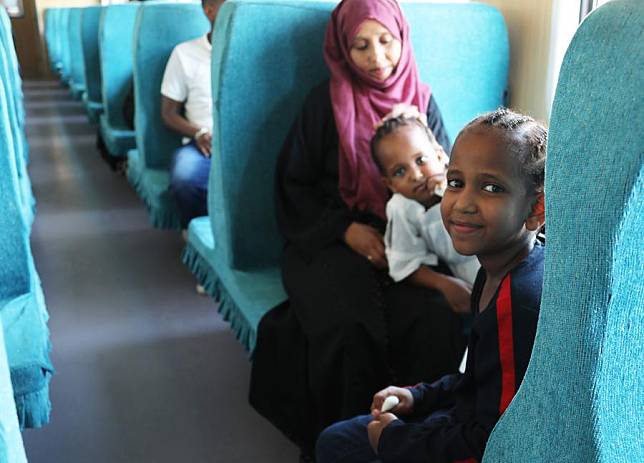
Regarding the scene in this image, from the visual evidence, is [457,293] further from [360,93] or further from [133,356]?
[133,356]

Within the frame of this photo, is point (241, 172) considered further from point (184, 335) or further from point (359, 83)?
point (184, 335)

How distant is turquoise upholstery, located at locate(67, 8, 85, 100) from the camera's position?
22.7ft

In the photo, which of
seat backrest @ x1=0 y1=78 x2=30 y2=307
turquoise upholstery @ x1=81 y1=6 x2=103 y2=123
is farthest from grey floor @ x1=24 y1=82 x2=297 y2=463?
turquoise upholstery @ x1=81 y1=6 x2=103 y2=123

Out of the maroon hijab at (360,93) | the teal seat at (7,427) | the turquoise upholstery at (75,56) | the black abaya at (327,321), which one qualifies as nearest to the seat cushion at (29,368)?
the black abaya at (327,321)

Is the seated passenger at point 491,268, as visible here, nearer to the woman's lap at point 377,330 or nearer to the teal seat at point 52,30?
the woman's lap at point 377,330

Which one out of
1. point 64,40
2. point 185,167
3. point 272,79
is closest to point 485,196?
point 272,79

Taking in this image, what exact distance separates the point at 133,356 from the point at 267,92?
3.30 feet

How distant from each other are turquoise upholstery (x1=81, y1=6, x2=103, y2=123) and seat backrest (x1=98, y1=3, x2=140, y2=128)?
103 centimetres

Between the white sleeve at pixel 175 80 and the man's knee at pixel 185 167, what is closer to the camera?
the man's knee at pixel 185 167

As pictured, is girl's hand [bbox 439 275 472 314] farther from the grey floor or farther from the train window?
the train window

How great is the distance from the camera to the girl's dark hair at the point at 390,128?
170 centimetres

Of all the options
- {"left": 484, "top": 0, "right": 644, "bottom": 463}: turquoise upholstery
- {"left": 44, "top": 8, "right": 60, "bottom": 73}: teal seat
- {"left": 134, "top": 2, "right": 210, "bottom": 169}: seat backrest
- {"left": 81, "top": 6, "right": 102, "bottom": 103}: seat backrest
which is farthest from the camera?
{"left": 44, "top": 8, "right": 60, "bottom": 73}: teal seat

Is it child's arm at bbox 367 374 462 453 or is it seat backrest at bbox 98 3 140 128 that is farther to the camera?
seat backrest at bbox 98 3 140 128

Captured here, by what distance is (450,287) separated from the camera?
5.43ft
